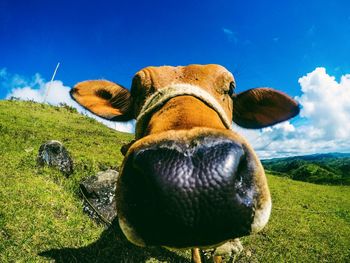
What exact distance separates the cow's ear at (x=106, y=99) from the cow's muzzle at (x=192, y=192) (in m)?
3.07

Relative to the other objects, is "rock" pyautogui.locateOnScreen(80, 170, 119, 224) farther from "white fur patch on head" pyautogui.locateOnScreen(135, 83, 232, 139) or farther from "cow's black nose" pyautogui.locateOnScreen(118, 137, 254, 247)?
"cow's black nose" pyautogui.locateOnScreen(118, 137, 254, 247)

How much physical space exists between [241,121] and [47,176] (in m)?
5.04

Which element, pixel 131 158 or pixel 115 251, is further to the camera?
pixel 115 251

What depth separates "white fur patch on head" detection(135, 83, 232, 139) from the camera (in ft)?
11.0

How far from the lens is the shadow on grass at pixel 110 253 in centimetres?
528

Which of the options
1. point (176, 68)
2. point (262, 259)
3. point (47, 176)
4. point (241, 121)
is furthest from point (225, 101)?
point (47, 176)

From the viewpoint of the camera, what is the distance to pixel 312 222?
33.6ft

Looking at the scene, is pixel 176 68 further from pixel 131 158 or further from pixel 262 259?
pixel 262 259

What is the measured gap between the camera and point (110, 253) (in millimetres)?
5742

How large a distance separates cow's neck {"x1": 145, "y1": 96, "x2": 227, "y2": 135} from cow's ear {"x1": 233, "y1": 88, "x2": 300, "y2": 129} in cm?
181

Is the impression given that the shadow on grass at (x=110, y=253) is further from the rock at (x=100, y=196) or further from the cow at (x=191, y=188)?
the cow at (x=191, y=188)

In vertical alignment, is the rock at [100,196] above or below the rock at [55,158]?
below

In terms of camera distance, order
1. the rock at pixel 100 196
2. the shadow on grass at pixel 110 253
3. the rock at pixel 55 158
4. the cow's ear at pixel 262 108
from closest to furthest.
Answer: the cow's ear at pixel 262 108
the shadow on grass at pixel 110 253
the rock at pixel 100 196
the rock at pixel 55 158

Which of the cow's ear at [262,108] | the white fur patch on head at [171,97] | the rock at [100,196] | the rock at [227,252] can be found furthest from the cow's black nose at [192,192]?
the rock at [100,196]
